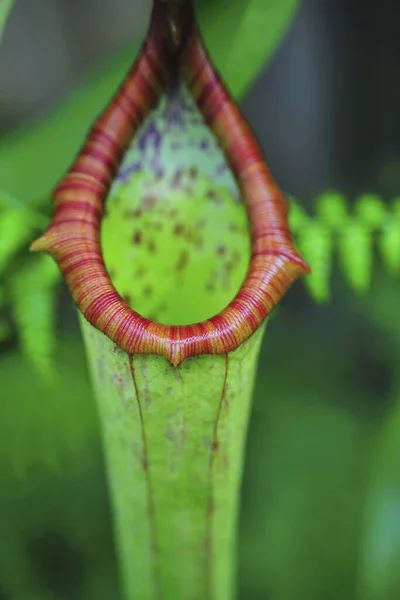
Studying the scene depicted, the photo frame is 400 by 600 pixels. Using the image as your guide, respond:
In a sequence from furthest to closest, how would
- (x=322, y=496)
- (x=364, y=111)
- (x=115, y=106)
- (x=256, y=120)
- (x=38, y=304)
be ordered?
1. (x=256, y=120)
2. (x=364, y=111)
3. (x=322, y=496)
4. (x=38, y=304)
5. (x=115, y=106)

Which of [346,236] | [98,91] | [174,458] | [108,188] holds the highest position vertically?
[98,91]

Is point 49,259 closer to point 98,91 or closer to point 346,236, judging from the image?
point 98,91

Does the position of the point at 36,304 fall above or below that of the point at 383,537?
above

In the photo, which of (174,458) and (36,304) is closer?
(174,458)

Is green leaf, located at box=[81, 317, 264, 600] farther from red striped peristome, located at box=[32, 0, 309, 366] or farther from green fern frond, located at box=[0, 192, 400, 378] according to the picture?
green fern frond, located at box=[0, 192, 400, 378]

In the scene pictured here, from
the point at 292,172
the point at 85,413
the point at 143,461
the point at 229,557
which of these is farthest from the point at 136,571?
the point at 292,172

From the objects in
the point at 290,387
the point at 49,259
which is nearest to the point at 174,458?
the point at 49,259

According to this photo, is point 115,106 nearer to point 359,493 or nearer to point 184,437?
point 184,437
